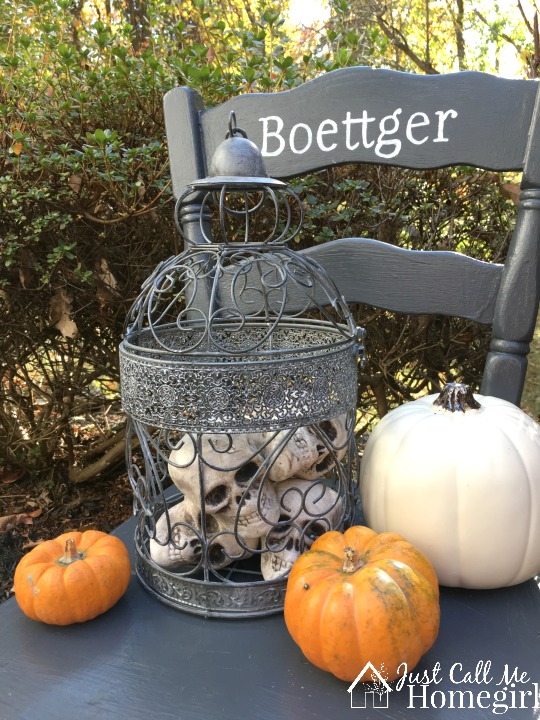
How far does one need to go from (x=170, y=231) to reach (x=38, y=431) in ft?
3.22

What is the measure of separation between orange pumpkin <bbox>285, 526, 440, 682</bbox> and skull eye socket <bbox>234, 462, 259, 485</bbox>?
18cm

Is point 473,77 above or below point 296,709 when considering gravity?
above

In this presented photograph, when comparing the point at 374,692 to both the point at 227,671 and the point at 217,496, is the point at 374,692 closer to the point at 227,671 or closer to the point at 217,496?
the point at 227,671

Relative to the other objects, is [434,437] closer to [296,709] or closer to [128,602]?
[296,709]

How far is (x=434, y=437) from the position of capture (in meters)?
0.89

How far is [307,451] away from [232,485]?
126 mm

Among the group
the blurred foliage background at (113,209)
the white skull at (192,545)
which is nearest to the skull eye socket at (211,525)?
the white skull at (192,545)

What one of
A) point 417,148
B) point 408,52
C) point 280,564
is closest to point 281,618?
point 280,564

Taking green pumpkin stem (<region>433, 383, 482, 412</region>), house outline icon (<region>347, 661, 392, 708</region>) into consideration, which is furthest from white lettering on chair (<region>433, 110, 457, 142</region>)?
house outline icon (<region>347, 661, 392, 708</region>)

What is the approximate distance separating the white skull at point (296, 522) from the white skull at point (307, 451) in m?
0.03

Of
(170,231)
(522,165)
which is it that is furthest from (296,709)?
(170,231)

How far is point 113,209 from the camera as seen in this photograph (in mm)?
1773

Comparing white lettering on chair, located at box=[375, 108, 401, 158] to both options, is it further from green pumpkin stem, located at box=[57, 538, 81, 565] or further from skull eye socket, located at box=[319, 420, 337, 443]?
green pumpkin stem, located at box=[57, 538, 81, 565]

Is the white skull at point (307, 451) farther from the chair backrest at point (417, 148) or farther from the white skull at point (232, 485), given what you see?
the chair backrest at point (417, 148)
